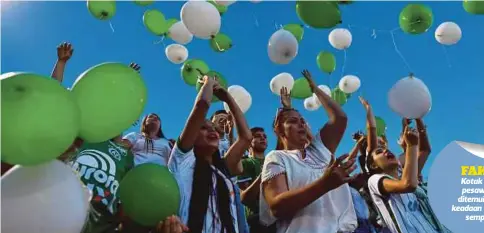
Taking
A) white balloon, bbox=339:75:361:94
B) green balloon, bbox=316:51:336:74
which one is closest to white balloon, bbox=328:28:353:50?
green balloon, bbox=316:51:336:74

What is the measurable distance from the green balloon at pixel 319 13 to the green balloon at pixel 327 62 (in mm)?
1428

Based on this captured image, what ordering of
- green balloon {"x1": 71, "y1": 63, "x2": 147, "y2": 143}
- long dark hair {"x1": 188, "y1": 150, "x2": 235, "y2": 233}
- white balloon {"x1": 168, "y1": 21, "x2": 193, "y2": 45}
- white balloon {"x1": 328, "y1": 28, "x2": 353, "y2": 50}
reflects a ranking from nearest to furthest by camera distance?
1. green balloon {"x1": 71, "y1": 63, "x2": 147, "y2": 143}
2. long dark hair {"x1": 188, "y1": 150, "x2": 235, "y2": 233}
3. white balloon {"x1": 168, "y1": 21, "x2": 193, "y2": 45}
4. white balloon {"x1": 328, "y1": 28, "x2": 353, "y2": 50}

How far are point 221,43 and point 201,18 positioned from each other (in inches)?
35.2

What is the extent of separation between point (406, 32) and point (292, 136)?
8.50 ft

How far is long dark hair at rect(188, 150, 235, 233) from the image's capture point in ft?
8.79

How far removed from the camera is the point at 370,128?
4098 millimetres

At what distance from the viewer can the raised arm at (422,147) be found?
13.4 ft

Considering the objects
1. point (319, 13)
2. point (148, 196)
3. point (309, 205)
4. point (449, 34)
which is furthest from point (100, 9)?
point (449, 34)

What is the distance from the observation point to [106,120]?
87.3 inches

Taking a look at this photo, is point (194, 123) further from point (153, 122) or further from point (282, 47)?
point (282, 47)

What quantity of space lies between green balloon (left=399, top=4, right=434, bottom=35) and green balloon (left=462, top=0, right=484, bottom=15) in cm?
36

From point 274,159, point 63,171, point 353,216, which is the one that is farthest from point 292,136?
point 63,171

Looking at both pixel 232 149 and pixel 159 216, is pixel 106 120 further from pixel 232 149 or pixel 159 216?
pixel 232 149

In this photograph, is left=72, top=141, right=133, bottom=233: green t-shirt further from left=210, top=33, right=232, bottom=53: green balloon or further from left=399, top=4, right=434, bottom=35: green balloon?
left=399, top=4, right=434, bottom=35: green balloon
